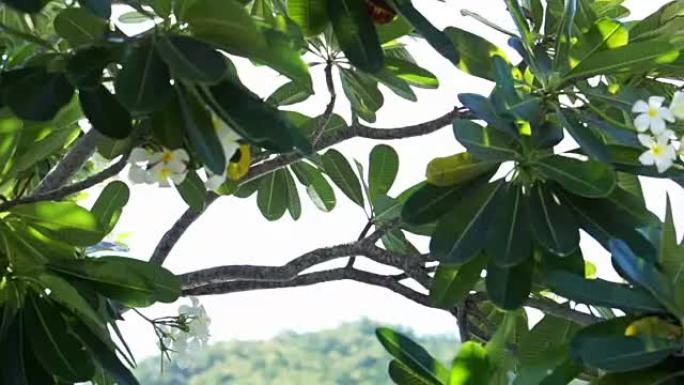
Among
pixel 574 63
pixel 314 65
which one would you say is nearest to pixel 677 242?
pixel 574 63

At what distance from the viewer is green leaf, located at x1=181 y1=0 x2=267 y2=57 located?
3.01 feet

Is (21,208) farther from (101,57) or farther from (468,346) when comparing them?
(468,346)

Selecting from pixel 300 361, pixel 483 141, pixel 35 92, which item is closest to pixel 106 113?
pixel 35 92

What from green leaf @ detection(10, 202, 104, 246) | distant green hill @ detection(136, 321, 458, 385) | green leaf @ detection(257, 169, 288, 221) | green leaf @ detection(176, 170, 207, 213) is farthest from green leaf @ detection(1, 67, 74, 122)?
distant green hill @ detection(136, 321, 458, 385)

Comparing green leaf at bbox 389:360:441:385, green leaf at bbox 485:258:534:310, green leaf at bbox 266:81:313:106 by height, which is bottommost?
green leaf at bbox 389:360:441:385

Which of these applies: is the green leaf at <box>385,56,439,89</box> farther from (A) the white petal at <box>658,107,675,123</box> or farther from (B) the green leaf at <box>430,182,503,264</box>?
(A) the white petal at <box>658,107,675,123</box>

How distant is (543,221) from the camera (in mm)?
1145

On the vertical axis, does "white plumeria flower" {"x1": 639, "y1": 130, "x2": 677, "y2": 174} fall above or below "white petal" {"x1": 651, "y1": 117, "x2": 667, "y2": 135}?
below

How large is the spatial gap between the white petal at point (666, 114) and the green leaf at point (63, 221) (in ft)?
1.76

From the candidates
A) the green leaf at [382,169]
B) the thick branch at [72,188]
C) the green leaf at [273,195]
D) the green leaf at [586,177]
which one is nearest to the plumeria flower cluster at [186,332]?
the green leaf at [273,195]

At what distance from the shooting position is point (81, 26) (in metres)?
0.96

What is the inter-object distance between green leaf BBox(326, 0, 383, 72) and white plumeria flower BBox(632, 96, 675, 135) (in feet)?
0.84

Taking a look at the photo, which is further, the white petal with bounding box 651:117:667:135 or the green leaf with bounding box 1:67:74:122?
the white petal with bounding box 651:117:667:135

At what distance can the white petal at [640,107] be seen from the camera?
113 centimetres
